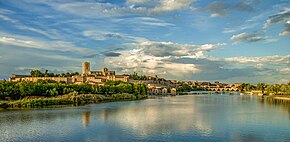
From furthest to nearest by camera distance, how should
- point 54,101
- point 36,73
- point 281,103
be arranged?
point 36,73, point 281,103, point 54,101

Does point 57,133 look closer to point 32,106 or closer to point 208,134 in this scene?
point 208,134

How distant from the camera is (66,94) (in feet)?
262

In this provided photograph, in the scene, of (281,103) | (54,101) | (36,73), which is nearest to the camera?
(54,101)

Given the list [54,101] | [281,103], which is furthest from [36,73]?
[281,103]

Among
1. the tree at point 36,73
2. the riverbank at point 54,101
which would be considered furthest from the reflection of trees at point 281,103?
the tree at point 36,73

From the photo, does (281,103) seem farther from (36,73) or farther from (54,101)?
(36,73)

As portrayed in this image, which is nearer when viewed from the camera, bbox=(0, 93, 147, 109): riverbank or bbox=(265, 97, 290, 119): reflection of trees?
bbox=(0, 93, 147, 109): riverbank

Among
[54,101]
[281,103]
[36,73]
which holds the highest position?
[36,73]

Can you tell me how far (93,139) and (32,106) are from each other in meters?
37.6

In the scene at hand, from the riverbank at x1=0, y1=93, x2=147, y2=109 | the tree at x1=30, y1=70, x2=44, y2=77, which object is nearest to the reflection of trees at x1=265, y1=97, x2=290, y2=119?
the riverbank at x1=0, y1=93, x2=147, y2=109

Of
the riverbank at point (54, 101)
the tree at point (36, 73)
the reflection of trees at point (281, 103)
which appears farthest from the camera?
the tree at point (36, 73)

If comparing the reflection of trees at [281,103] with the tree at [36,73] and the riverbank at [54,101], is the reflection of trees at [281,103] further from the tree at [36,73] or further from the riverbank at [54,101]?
the tree at [36,73]

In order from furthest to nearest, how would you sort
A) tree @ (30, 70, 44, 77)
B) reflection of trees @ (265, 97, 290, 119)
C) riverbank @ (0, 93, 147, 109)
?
tree @ (30, 70, 44, 77) < reflection of trees @ (265, 97, 290, 119) < riverbank @ (0, 93, 147, 109)

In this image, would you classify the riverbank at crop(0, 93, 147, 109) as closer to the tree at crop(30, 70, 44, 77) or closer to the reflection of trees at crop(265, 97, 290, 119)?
the reflection of trees at crop(265, 97, 290, 119)
